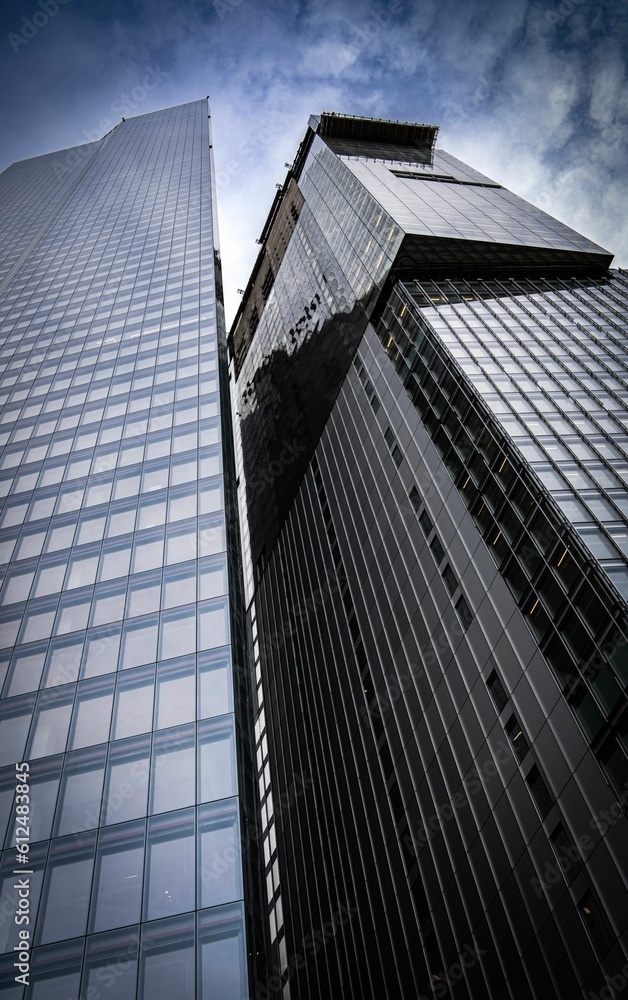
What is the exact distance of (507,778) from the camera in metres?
26.7

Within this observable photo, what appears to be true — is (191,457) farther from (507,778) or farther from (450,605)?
(507,778)

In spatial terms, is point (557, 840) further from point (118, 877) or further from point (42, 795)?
point (42, 795)

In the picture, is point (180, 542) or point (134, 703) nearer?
point (134, 703)

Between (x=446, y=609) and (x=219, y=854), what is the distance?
19.8m

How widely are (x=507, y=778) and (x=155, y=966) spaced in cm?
1624

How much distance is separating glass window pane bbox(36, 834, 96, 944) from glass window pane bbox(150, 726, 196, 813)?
2.07 meters

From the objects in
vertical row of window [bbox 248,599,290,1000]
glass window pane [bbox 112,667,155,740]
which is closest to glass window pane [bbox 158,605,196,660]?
glass window pane [bbox 112,667,155,740]

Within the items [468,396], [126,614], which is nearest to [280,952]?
[126,614]

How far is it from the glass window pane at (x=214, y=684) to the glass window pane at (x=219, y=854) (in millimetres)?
3144

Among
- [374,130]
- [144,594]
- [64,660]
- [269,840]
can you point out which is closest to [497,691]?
[144,594]

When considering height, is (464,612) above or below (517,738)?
above

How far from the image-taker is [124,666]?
22734 millimetres

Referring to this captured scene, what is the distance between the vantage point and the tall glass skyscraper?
16078mm

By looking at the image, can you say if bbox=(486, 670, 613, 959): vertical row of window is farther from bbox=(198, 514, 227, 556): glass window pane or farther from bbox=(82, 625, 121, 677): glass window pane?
bbox=(82, 625, 121, 677): glass window pane
